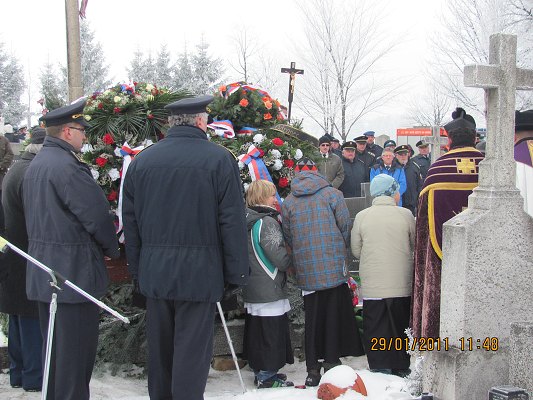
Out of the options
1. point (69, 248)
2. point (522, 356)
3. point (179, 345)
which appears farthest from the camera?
point (69, 248)

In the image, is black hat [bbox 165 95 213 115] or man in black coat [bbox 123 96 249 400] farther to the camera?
black hat [bbox 165 95 213 115]

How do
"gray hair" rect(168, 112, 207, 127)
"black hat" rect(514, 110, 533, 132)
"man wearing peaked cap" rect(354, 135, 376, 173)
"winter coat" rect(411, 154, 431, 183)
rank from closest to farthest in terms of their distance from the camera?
"gray hair" rect(168, 112, 207, 127) → "black hat" rect(514, 110, 533, 132) → "man wearing peaked cap" rect(354, 135, 376, 173) → "winter coat" rect(411, 154, 431, 183)

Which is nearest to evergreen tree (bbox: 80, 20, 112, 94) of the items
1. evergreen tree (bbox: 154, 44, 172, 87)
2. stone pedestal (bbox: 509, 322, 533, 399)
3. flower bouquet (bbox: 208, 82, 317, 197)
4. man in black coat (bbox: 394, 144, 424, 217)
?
evergreen tree (bbox: 154, 44, 172, 87)

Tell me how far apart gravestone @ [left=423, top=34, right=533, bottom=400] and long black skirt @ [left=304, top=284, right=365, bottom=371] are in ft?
4.21

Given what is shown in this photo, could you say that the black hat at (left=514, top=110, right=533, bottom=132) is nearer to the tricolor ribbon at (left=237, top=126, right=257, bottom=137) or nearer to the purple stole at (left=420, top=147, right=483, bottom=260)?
the purple stole at (left=420, top=147, right=483, bottom=260)

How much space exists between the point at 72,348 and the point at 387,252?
2.75m

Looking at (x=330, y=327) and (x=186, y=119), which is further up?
(x=186, y=119)

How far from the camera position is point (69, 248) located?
3.98 meters

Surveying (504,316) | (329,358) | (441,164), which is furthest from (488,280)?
(329,358)

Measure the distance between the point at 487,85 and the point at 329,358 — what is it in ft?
8.80

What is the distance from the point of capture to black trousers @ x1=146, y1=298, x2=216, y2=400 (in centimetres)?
385

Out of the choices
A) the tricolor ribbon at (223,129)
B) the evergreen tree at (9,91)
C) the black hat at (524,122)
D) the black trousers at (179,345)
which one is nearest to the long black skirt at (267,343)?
the black trousers at (179,345)

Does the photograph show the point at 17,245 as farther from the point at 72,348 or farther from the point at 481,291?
the point at 481,291

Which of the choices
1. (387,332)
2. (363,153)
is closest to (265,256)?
(387,332)
